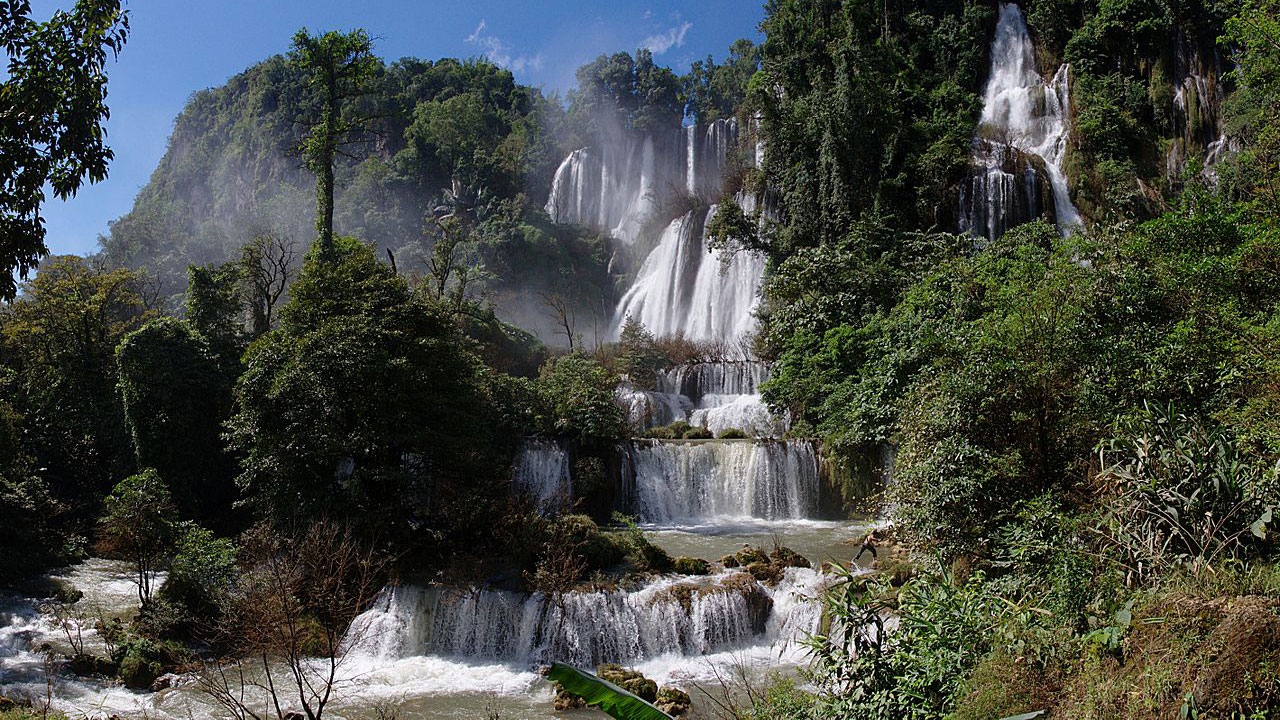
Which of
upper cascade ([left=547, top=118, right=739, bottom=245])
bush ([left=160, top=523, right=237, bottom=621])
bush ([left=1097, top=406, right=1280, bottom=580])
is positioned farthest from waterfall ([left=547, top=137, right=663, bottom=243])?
bush ([left=1097, top=406, right=1280, bottom=580])

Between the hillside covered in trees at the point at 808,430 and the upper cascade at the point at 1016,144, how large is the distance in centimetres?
14

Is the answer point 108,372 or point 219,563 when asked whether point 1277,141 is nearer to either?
point 219,563

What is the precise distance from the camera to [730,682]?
10.6m

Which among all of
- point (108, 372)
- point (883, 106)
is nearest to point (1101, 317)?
point (883, 106)

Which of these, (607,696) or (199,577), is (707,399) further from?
(607,696)

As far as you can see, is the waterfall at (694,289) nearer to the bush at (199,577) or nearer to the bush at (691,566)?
the bush at (691,566)

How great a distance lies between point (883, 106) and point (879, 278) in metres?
11.7

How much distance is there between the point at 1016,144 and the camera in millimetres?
30078

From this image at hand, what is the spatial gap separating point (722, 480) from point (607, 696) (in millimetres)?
16857

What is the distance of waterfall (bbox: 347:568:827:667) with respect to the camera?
1206cm

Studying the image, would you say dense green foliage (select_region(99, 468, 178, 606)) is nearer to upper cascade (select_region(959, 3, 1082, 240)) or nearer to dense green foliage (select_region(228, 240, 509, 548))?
dense green foliage (select_region(228, 240, 509, 548))

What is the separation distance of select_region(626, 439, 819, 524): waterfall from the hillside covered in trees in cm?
9

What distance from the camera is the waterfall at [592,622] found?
1206 centimetres

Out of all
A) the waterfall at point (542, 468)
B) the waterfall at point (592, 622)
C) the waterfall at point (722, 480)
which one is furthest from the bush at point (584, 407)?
the waterfall at point (592, 622)
